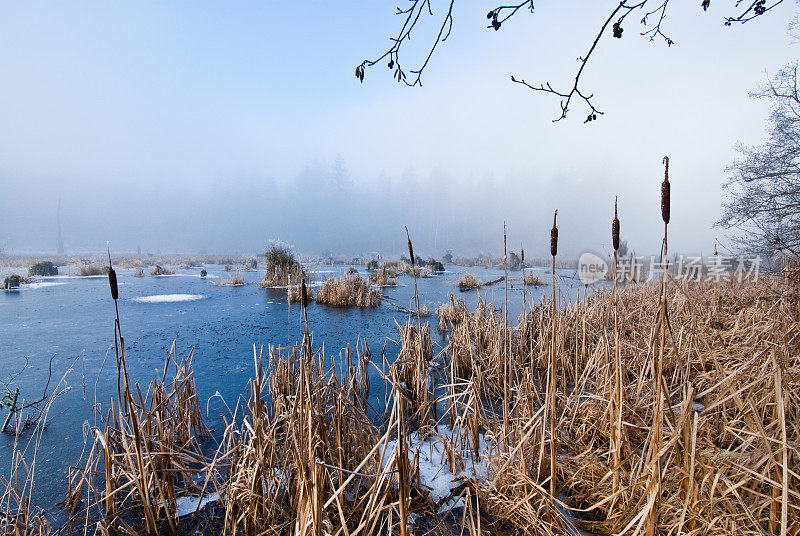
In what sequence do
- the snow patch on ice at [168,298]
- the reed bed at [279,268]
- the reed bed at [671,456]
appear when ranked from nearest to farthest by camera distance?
the reed bed at [671,456] → the snow patch on ice at [168,298] → the reed bed at [279,268]

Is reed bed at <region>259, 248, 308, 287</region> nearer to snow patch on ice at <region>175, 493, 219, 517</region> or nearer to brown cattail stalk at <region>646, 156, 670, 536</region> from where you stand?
snow patch on ice at <region>175, 493, 219, 517</region>

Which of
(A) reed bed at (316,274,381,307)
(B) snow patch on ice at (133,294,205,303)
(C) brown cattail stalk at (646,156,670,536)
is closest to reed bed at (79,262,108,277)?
(B) snow patch on ice at (133,294,205,303)

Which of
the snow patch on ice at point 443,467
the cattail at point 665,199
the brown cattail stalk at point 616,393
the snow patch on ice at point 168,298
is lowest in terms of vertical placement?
the snow patch on ice at point 443,467

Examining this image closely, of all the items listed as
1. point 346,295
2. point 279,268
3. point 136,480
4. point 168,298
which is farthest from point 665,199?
point 279,268

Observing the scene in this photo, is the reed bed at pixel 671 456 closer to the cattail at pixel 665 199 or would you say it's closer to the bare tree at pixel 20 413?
the cattail at pixel 665 199

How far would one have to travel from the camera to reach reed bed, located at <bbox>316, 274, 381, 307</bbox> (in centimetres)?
1062

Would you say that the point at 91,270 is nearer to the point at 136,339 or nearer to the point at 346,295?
the point at 136,339

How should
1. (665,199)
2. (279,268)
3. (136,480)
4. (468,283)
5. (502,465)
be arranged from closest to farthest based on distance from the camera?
1. (665,199)
2. (136,480)
3. (502,465)
4. (468,283)
5. (279,268)

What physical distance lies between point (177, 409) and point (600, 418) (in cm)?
365

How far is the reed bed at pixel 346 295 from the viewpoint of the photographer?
10.6 metres

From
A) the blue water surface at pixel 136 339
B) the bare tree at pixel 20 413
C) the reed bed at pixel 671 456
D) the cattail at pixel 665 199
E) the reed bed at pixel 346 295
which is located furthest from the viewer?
the reed bed at pixel 346 295

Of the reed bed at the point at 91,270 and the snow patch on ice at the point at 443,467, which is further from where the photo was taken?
the reed bed at the point at 91,270

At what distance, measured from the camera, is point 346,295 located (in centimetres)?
1070

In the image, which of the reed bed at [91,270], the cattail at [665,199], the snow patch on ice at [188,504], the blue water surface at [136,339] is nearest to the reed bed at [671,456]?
the cattail at [665,199]
